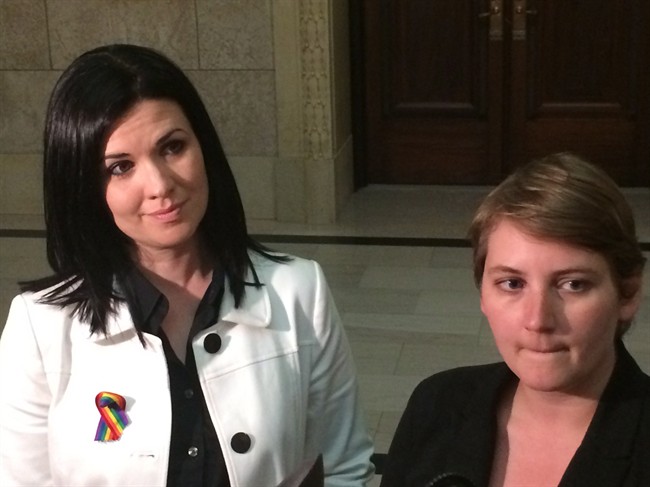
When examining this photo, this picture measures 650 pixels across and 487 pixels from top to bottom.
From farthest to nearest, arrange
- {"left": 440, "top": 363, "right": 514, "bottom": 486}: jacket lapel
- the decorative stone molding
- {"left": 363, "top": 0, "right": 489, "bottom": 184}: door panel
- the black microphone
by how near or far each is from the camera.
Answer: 1. {"left": 363, "top": 0, "right": 489, "bottom": 184}: door panel
2. the decorative stone molding
3. {"left": 440, "top": 363, "right": 514, "bottom": 486}: jacket lapel
4. the black microphone

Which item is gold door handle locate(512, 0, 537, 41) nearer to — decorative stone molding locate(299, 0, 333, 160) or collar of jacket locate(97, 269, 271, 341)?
decorative stone molding locate(299, 0, 333, 160)

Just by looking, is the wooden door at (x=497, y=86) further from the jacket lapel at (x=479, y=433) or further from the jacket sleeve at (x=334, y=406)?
the jacket lapel at (x=479, y=433)

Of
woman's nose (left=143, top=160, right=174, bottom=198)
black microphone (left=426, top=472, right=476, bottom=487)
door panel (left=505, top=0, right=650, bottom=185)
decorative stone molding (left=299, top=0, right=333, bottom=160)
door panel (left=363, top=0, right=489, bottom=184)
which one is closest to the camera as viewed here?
black microphone (left=426, top=472, right=476, bottom=487)

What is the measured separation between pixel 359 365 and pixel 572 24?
292 cm

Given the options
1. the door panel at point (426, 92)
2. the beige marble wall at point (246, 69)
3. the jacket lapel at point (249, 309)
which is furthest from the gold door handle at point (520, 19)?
the jacket lapel at point (249, 309)

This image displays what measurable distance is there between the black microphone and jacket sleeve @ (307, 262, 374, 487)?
0.63 m

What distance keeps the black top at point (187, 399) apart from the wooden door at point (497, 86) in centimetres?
469

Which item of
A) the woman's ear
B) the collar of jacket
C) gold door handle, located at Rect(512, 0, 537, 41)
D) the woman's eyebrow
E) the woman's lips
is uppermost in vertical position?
gold door handle, located at Rect(512, 0, 537, 41)

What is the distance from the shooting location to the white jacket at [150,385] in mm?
1738

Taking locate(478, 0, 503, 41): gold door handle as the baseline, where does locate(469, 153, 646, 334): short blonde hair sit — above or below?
below

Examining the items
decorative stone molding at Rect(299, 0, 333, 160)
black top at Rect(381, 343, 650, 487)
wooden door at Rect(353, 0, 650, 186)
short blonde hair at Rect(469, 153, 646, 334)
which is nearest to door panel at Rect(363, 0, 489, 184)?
wooden door at Rect(353, 0, 650, 186)

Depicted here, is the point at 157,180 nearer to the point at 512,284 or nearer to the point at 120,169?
the point at 120,169

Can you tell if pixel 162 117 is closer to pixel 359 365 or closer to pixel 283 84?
pixel 359 365

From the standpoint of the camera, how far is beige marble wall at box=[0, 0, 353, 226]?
569cm
